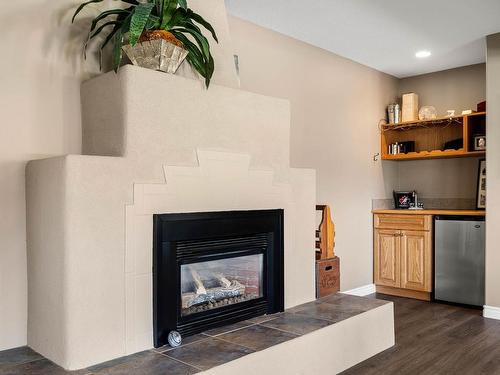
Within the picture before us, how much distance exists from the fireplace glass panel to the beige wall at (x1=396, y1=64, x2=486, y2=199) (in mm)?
2936

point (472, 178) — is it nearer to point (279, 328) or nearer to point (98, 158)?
point (279, 328)

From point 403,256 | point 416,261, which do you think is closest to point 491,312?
point 416,261

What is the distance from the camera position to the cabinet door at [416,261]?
4660mm

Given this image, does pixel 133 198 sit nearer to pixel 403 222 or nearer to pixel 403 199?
pixel 403 222

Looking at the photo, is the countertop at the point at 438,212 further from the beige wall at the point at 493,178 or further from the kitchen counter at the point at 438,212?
the beige wall at the point at 493,178

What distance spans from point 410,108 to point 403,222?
4.19 feet

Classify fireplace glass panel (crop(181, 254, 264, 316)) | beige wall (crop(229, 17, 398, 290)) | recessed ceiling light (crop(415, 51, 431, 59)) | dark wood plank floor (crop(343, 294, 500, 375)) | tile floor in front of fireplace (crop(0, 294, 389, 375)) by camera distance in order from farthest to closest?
recessed ceiling light (crop(415, 51, 431, 59)), beige wall (crop(229, 17, 398, 290)), dark wood plank floor (crop(343, 294, 500, 375)), fireplace glass panel (crop(181, 254, 264, 316)), tile floor in front of fireplace (crop(0, 294, 389, 375))

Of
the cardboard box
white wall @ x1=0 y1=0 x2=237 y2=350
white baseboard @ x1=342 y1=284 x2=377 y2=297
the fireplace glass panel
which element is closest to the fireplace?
the fireplace glass panel

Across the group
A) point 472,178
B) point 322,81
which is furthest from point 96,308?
point 472,178

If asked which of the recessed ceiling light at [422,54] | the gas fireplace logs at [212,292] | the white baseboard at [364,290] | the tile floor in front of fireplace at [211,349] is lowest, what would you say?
the white baseboard at [364,290]

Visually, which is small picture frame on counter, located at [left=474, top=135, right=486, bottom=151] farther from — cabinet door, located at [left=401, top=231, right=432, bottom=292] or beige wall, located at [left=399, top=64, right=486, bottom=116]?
cabinet door, located at [left=401, top=231, right=432, bottom=292]

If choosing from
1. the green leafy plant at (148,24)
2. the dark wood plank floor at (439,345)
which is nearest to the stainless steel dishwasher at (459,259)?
the dark wood plank floor at (439,345)

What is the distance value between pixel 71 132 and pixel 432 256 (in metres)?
3.62

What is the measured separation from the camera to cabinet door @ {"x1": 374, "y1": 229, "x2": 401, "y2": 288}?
16.1ft
